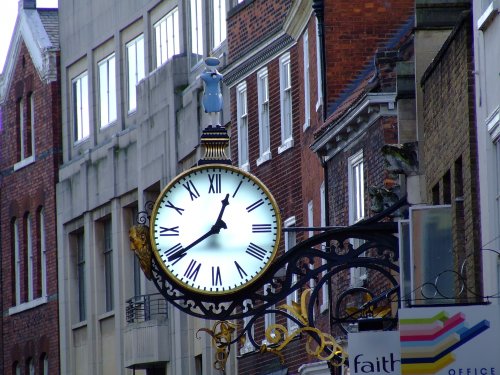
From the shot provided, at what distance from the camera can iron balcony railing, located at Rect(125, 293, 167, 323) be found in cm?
5306

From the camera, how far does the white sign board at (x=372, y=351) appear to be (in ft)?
56.7

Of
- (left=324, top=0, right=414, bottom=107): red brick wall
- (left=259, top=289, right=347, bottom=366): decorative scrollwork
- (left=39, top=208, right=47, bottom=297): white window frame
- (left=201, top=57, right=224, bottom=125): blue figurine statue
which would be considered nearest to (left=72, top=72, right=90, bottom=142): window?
(left=39, top=208, right=47, bottom=297): white window frame

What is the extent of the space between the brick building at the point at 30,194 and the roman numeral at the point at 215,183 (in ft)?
149

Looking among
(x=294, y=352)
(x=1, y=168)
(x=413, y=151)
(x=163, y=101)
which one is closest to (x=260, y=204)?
(x=413, y=151)

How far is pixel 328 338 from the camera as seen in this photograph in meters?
17.6

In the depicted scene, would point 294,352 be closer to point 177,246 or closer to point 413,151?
point 413,151

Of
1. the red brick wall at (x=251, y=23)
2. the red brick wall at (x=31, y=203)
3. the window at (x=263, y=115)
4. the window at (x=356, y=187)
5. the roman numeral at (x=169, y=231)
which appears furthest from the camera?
the red brick wall at (x=31, y=203)

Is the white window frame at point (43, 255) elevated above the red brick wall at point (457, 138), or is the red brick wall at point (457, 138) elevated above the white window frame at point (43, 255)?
the white window frame at point (43, 255)

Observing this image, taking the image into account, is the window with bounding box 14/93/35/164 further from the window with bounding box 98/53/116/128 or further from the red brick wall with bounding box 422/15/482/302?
the red brick wall with bounding box 422/15/482/302

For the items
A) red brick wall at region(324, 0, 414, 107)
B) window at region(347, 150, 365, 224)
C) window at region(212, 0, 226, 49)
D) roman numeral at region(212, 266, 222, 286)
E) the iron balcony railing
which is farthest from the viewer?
the iron balcony railing

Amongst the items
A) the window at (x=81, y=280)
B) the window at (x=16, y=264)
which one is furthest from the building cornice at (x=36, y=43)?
the window at (x=81, y=280)

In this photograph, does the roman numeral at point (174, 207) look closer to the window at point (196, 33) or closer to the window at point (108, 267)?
the window at point (196, 33)

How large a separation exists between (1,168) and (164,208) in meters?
51.6

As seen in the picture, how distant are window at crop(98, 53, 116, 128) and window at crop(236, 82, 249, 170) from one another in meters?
14.3
